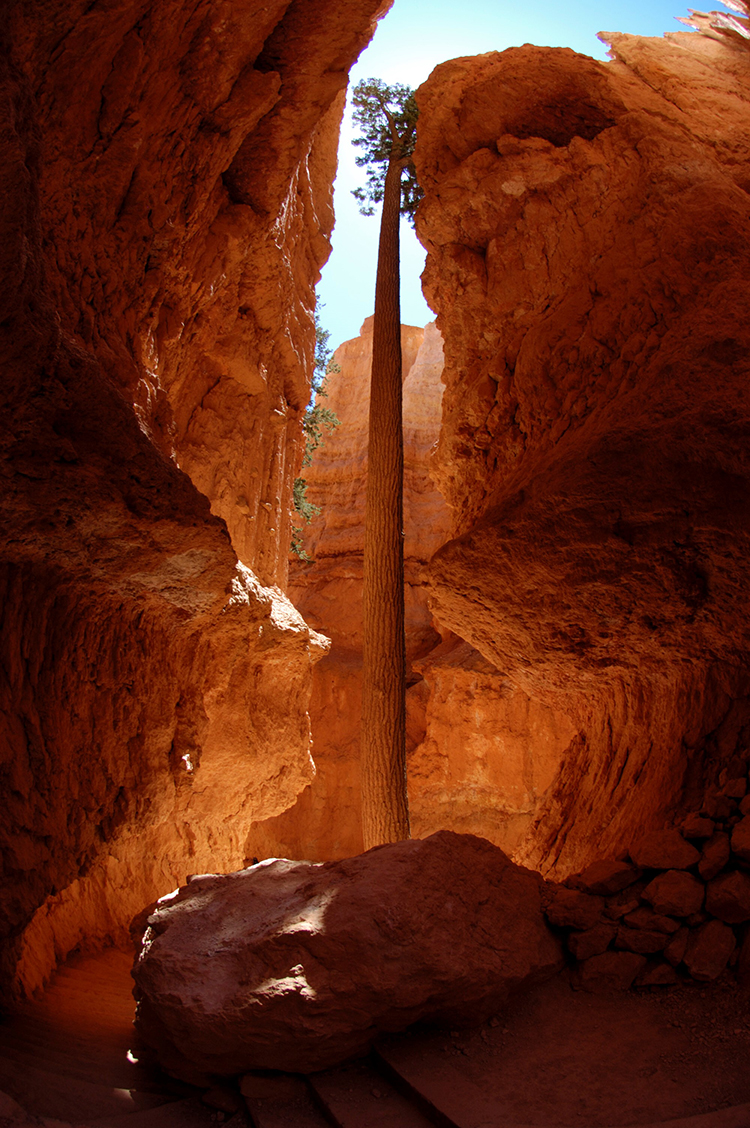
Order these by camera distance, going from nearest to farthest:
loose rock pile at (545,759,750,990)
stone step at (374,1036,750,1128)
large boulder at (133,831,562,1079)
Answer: stone step at (374,1036,750,1128) < large boulder at (133,831,562,1079) < loose rock pile at (545,759,750,990)

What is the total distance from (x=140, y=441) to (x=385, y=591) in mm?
5179

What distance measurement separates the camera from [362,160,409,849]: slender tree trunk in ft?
25.7

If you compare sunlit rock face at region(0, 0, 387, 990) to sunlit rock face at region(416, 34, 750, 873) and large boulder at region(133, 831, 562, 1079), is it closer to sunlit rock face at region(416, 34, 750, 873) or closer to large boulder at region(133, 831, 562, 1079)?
large boulder at region(133, 831, 562, 1079)

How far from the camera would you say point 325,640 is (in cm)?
838

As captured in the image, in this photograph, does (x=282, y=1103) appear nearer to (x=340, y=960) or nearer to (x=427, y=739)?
(x=340, y=960)

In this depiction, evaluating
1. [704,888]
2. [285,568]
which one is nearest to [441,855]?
[704,888]

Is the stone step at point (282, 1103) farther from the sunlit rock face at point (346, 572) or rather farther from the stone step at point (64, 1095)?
the sunlit rock face at point (346, 572)

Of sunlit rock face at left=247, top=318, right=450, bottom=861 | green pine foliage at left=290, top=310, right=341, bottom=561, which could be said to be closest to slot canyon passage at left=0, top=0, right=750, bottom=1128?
green pine foliage at left=290, top=310, right=341, bottom=561

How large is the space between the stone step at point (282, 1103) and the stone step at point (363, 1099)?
5 cm

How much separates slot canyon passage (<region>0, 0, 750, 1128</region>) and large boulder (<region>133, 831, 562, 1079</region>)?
0.07 feet

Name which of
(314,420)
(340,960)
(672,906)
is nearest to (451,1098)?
(340,960)

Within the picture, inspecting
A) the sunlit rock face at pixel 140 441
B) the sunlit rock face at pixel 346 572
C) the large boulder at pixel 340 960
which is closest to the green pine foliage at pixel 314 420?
the sunlit rock face at pixel 346 572

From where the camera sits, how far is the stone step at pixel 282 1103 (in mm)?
2932

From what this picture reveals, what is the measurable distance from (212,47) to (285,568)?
6058mm
